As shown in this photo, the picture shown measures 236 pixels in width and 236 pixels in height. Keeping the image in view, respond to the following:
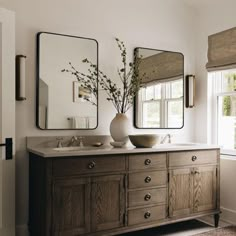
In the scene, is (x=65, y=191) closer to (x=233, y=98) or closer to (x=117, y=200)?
(x=117, y=200)

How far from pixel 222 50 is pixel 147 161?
1.56 metres

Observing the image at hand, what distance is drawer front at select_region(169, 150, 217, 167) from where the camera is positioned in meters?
2.93

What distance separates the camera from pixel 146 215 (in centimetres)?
277

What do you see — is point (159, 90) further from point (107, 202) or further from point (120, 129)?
point (107, 202)

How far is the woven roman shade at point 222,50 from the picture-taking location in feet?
10.7

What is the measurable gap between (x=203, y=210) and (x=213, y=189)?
0.78 ft

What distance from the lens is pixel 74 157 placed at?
2.41 m

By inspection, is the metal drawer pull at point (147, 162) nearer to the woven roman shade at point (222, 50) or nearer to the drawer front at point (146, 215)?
the drawer front at point (146, 215)

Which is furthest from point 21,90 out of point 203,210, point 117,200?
point 203,210

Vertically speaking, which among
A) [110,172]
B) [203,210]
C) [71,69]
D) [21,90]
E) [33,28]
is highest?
[33,28]

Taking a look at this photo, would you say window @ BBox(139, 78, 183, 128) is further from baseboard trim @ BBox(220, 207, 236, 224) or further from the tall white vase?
baseboard trim @ BBox(220, 207, 236, 224)

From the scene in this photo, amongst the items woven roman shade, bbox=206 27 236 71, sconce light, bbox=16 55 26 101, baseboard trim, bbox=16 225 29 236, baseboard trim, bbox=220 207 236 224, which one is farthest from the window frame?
baseboard trim, bbox=16 225 29 236

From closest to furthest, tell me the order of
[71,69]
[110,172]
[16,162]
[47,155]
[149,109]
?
1. [47,155]
2. [110,172]
3. [16,162]
4. [71,69]
5. [149,109]

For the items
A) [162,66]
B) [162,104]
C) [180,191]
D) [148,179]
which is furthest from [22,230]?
[162,66]
